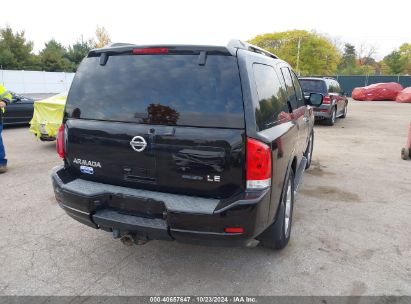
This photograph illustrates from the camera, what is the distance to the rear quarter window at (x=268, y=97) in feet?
8.67

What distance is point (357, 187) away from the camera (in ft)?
18.2

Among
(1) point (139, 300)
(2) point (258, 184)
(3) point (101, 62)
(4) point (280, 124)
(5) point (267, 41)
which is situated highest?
(5) point (267, 41)

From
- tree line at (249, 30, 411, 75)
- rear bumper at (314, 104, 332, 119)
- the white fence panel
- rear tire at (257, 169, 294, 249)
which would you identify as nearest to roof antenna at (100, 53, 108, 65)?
rear tire at (257, 169, 294, 249)

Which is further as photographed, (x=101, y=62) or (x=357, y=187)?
(x=357, y=187)

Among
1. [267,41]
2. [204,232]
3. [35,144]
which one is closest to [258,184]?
[204,232]

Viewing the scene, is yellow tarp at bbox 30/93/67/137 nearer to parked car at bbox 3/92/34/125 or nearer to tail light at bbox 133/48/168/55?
parked car at bbox 3/92/34/125

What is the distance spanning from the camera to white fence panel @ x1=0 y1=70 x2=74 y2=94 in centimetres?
3216

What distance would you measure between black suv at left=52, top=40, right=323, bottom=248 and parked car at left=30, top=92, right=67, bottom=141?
495 centimetres

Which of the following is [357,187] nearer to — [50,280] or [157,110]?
[157,110]

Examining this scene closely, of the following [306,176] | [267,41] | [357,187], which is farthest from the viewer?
[267,41]

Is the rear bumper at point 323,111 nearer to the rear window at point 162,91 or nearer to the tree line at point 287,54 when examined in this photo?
the rear window at point 162,91

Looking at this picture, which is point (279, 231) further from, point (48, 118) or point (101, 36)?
point (101, 36)

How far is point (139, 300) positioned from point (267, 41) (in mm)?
84052

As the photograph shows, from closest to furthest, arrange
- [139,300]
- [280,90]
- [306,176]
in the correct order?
1. [139,300]
2. [280,90]
3. [306,176]
